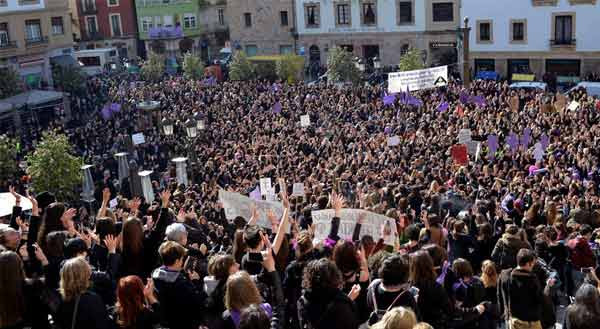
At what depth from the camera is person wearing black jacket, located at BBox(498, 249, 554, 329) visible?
5.75 metres

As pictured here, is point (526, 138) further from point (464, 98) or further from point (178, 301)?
point (178, 301)

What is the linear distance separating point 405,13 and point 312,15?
253 inches

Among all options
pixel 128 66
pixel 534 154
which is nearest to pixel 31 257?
pixel 534 154

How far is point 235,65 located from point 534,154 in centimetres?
2654

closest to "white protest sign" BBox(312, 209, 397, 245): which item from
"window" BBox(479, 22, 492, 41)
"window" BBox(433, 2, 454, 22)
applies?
"window" BBox(479, 22, 492, 41)

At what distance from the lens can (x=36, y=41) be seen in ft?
126

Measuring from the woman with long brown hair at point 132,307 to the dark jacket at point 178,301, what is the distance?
0.25 metres

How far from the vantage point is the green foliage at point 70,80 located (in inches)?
1459

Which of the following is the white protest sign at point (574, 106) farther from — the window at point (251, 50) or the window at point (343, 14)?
the window at point (251, 50)

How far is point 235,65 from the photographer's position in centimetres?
3988

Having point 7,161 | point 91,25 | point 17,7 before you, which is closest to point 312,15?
point 17,7

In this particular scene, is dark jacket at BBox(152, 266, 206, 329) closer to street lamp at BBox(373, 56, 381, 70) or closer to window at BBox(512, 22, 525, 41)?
street lamp at BBox(373, 56, 381, 70)

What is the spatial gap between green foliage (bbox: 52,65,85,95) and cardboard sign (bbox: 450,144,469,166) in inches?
1017

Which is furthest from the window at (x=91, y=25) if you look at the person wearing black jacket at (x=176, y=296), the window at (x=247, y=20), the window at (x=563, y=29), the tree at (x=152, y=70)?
the person wearing black jacket at (x=176, y=296)
